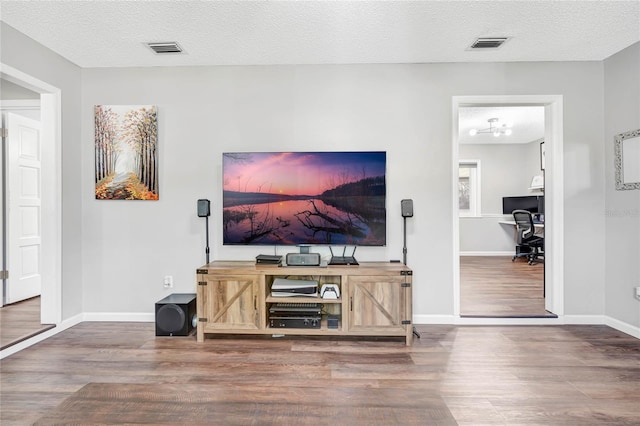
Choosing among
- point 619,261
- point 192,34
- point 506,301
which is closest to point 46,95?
point 192,34

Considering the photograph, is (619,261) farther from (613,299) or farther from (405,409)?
(405,409)

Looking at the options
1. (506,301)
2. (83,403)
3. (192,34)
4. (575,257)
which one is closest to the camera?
(83,403)

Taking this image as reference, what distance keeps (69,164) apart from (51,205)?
1.36 ft

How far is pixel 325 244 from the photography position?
307 centimetres

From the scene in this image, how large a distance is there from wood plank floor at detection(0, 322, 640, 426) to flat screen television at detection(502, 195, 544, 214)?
4.26 metres

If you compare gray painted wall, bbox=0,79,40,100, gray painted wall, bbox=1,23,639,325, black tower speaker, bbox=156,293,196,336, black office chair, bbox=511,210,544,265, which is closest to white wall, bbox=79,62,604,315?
gray painted wall, bbox=1,23,639,325

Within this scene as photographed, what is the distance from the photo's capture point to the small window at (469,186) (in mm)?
7570

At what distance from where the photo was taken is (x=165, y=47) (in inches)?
112

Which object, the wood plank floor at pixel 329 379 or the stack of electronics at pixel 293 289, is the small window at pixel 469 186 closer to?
the wood plank floor at pixel 329 379

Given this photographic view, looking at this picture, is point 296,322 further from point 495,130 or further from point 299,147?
point 495,130

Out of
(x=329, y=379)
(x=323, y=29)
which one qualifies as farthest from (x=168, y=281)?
(x=323, y=29)

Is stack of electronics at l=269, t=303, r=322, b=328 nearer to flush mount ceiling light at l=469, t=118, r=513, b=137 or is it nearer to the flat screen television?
flush mount ceiling light at l=469, t=118, r=513, b=137

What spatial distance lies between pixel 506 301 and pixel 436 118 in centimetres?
222

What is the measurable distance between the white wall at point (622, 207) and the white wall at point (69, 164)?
502 cm
